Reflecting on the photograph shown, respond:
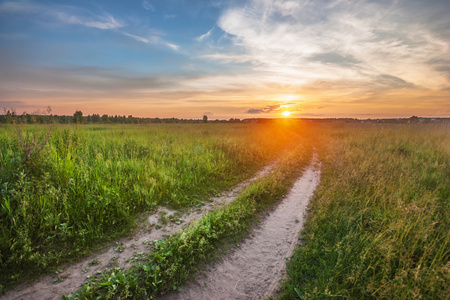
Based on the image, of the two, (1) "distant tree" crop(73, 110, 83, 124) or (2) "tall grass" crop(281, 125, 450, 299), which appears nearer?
(2) "tall grass" crop(281, 125, 450, 299)

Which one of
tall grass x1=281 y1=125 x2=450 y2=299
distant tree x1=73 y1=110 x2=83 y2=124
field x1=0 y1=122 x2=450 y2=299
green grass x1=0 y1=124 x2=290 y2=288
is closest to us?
tall grass x1=281 y1=125 x2=450 y2=299

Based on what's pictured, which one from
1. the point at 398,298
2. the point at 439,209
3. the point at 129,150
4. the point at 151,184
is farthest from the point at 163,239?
the point at 439,209

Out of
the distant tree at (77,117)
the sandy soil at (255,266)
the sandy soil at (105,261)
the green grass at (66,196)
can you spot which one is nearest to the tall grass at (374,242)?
the sandy soil at (255,266)

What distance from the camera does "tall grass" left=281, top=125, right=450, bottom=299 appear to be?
3219 millimetres

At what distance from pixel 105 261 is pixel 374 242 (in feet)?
16.5

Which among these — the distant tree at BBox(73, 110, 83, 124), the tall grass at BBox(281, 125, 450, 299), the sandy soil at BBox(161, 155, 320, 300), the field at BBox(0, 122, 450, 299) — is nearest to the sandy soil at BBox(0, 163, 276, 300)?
the field at BBox(0, 122, 450, 299)

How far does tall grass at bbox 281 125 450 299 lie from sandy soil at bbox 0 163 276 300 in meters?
2.78

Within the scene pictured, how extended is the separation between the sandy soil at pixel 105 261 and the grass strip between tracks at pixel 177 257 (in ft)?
0.79

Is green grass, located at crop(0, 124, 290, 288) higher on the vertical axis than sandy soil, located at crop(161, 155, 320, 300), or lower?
higher

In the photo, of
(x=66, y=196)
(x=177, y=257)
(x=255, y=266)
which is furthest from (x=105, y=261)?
(x=255, y=266)

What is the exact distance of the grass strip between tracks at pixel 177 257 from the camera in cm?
322

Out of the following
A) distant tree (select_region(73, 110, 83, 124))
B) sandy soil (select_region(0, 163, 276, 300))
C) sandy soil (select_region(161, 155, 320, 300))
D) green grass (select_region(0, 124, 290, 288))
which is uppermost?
distant tree (select_region(73, 110, 83, 124))

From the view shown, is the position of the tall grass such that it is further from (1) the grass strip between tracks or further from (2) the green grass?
(2) the green grass

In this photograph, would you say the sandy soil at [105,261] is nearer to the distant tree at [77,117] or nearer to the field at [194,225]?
the field at [194,225]
